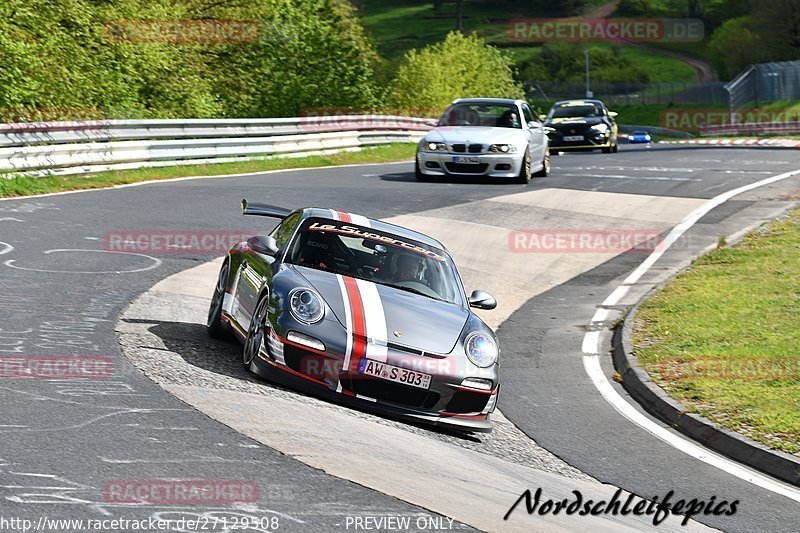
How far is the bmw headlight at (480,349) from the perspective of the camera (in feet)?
27.9

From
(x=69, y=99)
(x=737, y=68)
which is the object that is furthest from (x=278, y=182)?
(x=737, y=68)

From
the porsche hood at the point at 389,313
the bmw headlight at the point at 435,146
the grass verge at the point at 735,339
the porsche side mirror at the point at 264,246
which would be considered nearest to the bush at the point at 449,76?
the bmw headlight at the point at 435,146

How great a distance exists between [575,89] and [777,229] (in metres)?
95.4

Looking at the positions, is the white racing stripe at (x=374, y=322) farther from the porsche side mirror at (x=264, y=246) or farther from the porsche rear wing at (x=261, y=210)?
the porsche rear wing at (x=261, y=210)

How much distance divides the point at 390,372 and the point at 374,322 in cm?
43

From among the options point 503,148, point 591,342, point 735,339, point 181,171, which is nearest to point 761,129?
point 503,148

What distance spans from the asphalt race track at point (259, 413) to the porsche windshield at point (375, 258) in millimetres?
1092

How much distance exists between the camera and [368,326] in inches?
326

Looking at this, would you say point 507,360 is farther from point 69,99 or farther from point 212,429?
point 69,99

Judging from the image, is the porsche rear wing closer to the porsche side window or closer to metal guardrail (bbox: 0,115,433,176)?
the porsche side window

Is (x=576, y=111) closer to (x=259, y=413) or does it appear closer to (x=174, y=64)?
(x=174, y=64)

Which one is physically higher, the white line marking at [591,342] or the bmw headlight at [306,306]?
the bmw headlight at [306,306]

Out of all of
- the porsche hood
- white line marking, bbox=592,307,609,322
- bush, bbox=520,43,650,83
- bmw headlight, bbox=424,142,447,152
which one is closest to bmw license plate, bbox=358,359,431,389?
the porsche hood

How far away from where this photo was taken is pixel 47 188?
2008 centimetres
